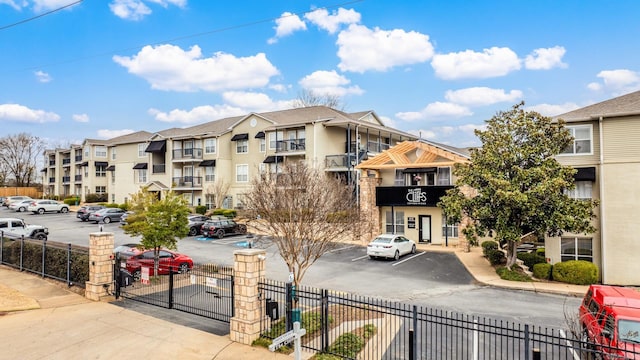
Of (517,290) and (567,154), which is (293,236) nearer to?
(517,290)

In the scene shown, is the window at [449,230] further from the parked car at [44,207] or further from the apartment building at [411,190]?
the parked car at [44,207]

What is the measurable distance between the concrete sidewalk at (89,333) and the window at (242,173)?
91.1 ft

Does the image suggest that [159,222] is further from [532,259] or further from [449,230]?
[449,230]

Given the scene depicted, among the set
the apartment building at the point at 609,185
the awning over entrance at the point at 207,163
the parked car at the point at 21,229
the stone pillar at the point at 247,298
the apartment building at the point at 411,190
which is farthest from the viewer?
the awning over entrance at the point at 207,163

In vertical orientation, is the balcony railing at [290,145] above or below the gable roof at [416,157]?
above

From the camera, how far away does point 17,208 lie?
4831cm

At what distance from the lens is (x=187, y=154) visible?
4519 centimetres

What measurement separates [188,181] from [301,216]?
34952 mm

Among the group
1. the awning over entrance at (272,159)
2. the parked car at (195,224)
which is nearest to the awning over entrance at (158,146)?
the awning over entrance at (272,159)

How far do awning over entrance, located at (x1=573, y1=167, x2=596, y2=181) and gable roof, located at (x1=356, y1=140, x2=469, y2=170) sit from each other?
8417 mm

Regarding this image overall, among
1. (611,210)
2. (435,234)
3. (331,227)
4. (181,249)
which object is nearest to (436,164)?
(435,234)

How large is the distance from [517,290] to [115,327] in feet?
51.5

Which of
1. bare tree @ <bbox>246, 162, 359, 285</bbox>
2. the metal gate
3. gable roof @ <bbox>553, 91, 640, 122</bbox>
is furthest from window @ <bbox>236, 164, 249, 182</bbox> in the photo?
gable roof @ <bbox>553, 91, 640, 122</bbox>

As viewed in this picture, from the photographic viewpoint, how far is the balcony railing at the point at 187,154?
44.4 metres
